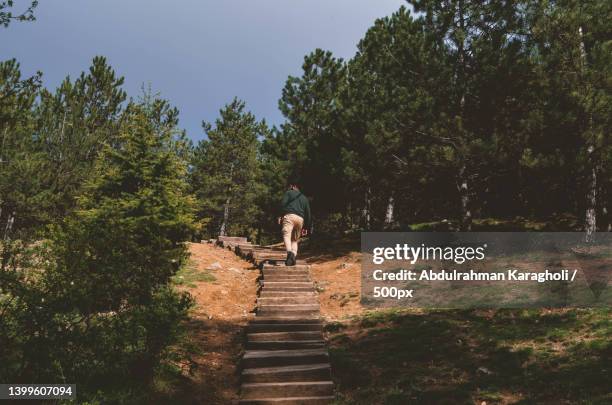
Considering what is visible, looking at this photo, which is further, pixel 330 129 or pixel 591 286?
pixel 330 129

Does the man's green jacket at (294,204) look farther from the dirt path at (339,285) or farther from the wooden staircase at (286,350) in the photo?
the dirt path at (339,285)

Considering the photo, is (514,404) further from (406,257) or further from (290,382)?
(406,257)

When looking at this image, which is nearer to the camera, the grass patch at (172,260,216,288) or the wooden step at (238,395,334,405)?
the wooden step at (238,395,334,405)

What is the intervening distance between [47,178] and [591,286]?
2501cm

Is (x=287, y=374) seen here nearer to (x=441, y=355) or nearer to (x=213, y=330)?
(x=441, y=355)

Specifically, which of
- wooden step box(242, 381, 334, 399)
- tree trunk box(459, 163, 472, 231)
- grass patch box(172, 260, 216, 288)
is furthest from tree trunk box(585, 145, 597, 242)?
grass patch box(172, 260, 216, 288)

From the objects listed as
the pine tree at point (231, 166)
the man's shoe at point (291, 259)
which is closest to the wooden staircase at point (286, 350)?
the man's shoe at point (291, 259)

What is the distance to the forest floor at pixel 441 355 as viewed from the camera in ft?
16.6

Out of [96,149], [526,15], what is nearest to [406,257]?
[526,15]

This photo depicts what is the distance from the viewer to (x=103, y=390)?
4930 millimetres

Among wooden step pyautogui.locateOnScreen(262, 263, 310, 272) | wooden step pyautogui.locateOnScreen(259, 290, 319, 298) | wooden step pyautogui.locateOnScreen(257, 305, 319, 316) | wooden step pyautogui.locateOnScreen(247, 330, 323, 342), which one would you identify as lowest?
wooden step pyautogui.locateOnScreen(247, 330, 323, 342)

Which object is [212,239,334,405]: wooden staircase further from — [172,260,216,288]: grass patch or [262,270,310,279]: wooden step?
[172,260,216,288]: grass patch

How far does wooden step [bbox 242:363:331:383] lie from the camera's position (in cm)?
584

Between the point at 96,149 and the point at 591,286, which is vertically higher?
the point at 96,149
